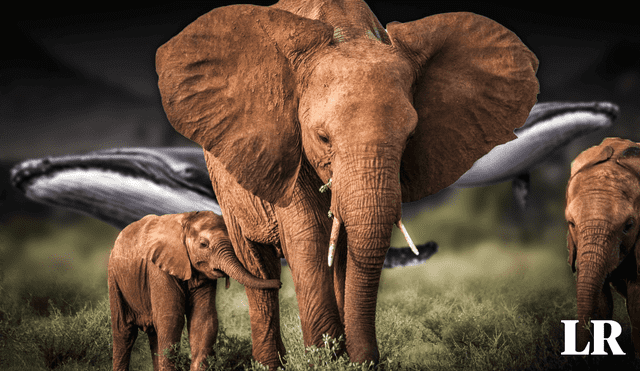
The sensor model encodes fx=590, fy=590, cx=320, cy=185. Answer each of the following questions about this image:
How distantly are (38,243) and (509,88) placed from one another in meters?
6.52

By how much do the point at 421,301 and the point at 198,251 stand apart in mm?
3652

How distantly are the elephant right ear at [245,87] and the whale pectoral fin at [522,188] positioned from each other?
6.81 metres

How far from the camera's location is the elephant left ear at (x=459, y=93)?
10.6 ft

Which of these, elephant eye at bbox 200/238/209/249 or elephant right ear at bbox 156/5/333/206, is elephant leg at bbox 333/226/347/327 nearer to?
elephant right ear at bbox 156/5/333/206

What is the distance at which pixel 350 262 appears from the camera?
287cm

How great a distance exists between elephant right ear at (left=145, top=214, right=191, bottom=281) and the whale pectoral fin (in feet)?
20.3

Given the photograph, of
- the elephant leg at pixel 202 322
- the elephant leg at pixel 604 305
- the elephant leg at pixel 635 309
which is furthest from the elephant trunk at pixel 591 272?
the elephant leg at pixel 202 322

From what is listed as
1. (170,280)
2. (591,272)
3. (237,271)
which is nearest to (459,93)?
(591,272)

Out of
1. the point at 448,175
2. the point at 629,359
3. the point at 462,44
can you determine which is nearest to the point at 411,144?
the point at 448,175

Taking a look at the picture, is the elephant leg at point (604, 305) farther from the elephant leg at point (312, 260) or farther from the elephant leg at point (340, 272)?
the elephant leg at point (312, 260)

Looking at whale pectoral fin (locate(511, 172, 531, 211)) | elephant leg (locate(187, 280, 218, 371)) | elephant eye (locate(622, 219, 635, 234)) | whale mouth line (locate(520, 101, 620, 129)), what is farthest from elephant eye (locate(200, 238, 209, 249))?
whale pectoral fin (locate(511, 172, 531, 211))

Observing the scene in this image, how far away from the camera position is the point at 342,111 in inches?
105

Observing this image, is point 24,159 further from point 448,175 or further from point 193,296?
point 448,175

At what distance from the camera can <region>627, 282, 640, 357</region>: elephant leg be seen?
13.8 feet
